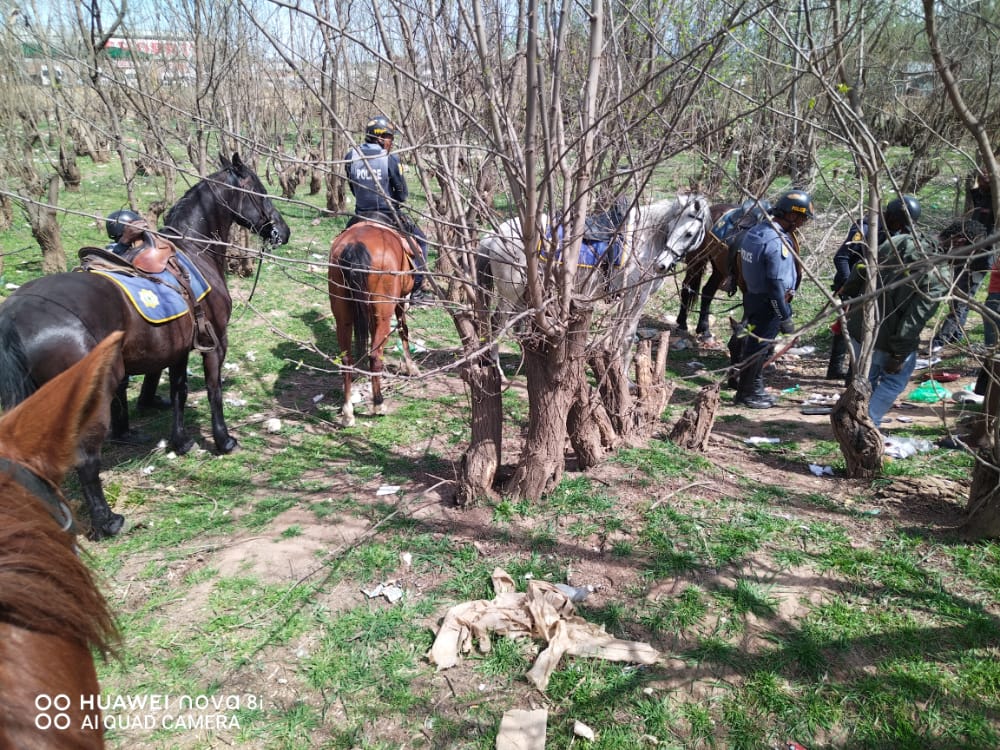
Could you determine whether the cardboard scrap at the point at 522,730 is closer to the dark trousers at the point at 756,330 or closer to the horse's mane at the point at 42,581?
the horse's mane at the point at 42,581

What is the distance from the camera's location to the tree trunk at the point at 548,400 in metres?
3.58

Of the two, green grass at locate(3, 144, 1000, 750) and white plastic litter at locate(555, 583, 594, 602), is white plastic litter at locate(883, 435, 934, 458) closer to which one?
green grass at locate(3, 144, 1000, 750)

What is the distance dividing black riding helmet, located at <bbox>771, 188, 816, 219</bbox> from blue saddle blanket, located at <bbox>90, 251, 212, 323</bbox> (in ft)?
18.0

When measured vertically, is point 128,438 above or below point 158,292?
below

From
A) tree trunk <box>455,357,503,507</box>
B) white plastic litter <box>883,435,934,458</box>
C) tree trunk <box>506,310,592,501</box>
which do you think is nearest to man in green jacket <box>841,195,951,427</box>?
white plastic litter <box>883,435,934,458</box>

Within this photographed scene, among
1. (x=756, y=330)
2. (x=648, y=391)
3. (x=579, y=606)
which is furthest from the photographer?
(x=756, y=330)

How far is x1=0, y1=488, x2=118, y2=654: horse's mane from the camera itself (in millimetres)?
1067

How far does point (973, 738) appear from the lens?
2.38 m

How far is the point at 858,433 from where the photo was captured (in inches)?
161

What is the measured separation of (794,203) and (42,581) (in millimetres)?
6306

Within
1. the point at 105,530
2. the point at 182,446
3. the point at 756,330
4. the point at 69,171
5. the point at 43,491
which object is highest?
the point at 69,171

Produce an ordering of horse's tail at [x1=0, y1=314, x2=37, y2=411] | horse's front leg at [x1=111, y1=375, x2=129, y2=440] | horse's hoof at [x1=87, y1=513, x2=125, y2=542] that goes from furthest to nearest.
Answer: horse's front leg at [x1=111, y1=375, x2=129, y2=440] < horse's hoof at [x1=87, y1=513, x2=125, y2=542] < horse's tail at [x1=0, y1=314, x2=37, y2=411]

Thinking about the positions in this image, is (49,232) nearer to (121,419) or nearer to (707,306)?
(121,419)

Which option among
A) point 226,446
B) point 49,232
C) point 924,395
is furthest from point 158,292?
point 924,395
